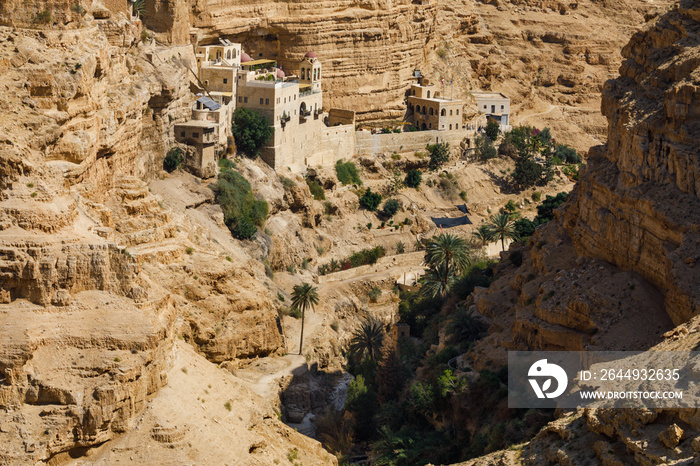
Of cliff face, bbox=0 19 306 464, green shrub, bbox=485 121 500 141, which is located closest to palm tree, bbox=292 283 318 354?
cliff face, bbox=0 19 306 464

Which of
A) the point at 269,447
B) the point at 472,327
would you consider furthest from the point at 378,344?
the point at 269,447

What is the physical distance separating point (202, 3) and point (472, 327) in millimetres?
39871

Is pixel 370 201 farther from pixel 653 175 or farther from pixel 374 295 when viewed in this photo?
pixel 653 175

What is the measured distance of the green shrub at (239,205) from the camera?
7094cm

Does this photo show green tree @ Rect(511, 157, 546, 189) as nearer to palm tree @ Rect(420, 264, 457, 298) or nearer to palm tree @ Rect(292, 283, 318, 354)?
palm tree @ Rect(420, 264, 457, 298)

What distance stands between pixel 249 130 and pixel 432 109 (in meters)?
22.7

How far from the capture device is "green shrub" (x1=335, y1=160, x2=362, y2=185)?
87.0 meters

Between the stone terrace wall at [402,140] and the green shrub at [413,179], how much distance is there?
279 centimetres

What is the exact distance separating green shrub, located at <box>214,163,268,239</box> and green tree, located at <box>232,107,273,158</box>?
337 centimetres

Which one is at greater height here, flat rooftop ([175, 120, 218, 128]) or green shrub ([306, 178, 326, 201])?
flat rooftop ([175, 120, 218, 128])

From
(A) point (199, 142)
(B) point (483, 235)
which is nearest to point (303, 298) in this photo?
(A) point (199, 142)

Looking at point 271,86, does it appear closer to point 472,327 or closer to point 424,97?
A: point 424,97

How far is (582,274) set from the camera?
45.5 metres

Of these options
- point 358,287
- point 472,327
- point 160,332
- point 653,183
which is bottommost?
point 358,287
